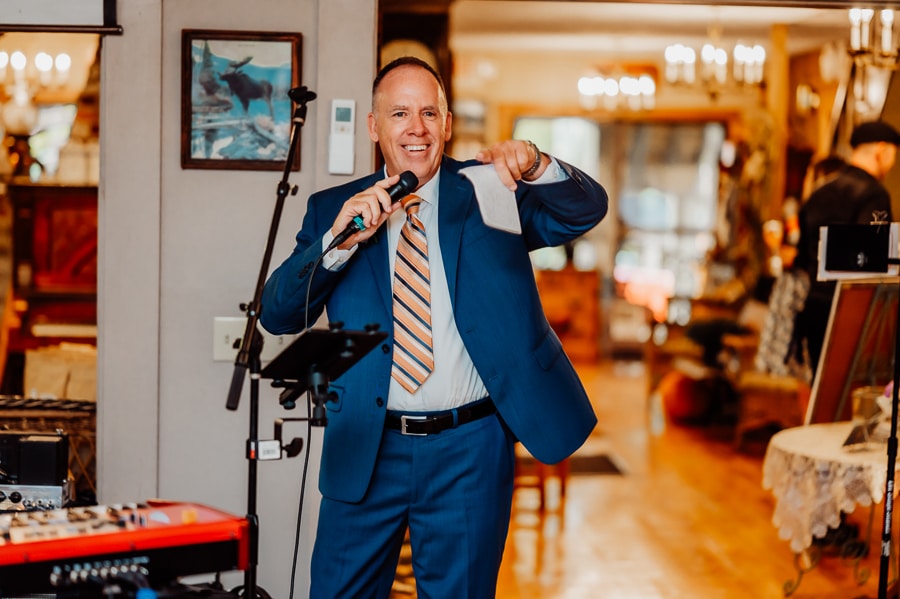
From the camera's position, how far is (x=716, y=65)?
7.71 meters

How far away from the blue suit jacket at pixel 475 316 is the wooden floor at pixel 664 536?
193cm

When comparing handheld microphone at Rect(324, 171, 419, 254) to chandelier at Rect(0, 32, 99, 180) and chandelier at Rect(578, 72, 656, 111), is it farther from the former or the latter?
chandelier at Rect(578, 72, 656, 111)

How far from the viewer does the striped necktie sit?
221 cm

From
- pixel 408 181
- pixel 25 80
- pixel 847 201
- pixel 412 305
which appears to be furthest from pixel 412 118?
pixel 847 201

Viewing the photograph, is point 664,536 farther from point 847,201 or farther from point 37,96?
point 37,96

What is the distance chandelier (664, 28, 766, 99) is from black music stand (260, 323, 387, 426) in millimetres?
6269

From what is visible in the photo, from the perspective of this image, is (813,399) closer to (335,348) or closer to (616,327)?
(335,348)

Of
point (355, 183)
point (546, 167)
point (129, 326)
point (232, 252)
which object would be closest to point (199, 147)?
point (232, 252)

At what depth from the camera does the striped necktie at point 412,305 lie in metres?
2.21

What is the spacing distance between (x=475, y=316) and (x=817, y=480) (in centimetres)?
195

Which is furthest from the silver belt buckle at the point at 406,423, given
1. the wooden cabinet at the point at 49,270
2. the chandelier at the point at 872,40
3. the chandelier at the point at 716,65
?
the chandelier at the point at 716,65

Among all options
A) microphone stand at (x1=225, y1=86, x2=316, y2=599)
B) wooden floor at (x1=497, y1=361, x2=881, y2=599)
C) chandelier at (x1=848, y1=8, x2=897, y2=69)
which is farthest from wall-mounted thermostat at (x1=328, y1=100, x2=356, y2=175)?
chandelier at (x1=848, y1=8, x2=897, y2=69)

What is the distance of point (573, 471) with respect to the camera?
6.22 m

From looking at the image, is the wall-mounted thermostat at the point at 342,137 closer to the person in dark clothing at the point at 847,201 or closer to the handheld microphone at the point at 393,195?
the handheld microphone at the point at 393,195
